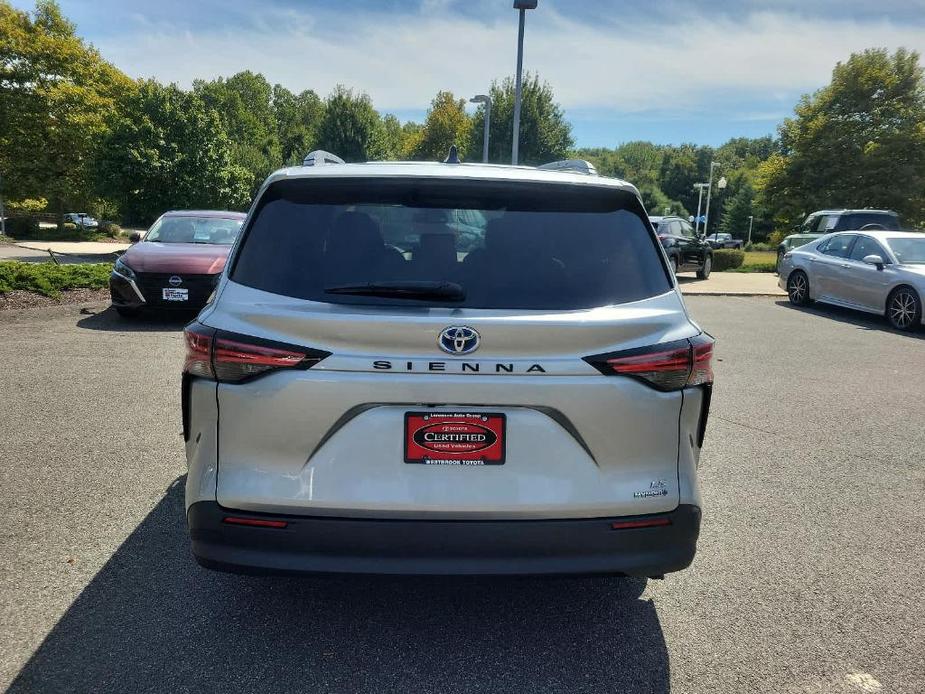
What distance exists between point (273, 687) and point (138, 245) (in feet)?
33.7

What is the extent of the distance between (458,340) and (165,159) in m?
24.4

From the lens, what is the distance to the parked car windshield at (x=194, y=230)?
11.8 meters

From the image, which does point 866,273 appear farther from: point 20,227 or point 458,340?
point 20,227

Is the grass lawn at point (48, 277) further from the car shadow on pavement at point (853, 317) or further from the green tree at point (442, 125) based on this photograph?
the green tree at point (442, 125)

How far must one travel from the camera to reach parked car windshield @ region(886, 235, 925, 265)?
12891mm

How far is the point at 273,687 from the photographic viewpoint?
258 centimetres

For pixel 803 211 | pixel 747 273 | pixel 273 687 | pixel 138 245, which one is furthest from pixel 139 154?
pixel 803 211

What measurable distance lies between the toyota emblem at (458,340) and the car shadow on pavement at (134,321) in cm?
896

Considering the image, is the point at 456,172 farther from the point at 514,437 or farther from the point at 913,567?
the point at 913,567

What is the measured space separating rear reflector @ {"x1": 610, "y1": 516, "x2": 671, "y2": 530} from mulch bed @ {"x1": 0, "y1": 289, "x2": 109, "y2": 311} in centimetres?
1154

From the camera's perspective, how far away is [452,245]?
2631mm

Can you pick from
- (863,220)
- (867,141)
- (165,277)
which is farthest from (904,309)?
(867,141)

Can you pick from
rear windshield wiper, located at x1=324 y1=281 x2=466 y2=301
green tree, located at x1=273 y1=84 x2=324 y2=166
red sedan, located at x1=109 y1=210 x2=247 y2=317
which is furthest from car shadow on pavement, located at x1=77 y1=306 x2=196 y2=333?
green tree, located at x1=273 y1=84 x2=324 y2=166

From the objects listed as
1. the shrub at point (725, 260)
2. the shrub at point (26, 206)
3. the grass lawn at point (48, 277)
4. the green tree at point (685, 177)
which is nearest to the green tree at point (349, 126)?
the shrub at point (26, 206)
